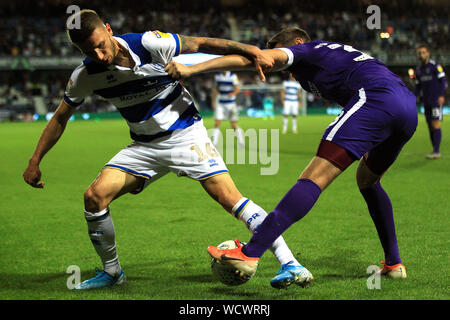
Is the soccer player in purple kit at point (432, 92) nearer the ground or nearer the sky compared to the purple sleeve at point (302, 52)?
nearer the ground

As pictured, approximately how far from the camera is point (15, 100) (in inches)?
1382

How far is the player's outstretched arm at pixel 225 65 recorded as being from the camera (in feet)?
9.65

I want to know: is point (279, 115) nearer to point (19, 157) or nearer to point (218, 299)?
point (19, 157)

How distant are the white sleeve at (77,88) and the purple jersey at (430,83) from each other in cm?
1000

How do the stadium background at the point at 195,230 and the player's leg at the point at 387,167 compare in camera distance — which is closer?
the player's leg at the point at 387,167

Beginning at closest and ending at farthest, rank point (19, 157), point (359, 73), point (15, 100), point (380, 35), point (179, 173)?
point (359, 73), point (179, 173), point (19, 157), point (15, 100), point (380, 35)

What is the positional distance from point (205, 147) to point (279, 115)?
31632 mm

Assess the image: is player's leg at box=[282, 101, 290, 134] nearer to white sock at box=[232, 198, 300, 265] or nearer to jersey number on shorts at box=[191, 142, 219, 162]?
jersey number on shorts at box=[191, 142, 219, 162]

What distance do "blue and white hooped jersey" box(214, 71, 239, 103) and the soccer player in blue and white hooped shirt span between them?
1161cm

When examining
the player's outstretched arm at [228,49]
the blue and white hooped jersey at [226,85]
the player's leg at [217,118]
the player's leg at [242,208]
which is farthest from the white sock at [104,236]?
the blue and white hooped jersey at [226,85]

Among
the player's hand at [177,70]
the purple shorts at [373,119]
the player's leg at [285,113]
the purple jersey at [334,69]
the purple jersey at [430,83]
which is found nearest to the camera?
the player's hand at [177,70]

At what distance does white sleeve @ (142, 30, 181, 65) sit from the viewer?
3607mm

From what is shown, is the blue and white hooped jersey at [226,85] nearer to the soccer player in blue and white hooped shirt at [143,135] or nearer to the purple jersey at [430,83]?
the purple jersey at [430,83]
